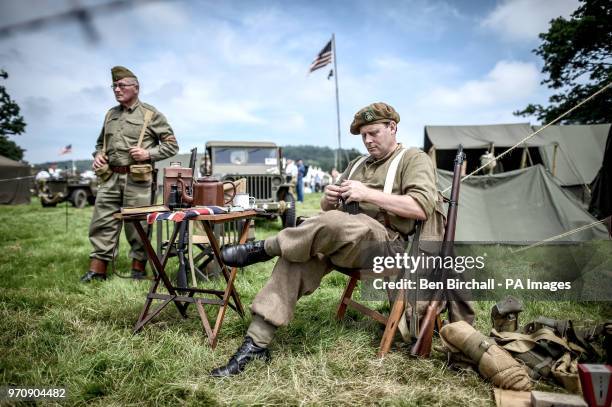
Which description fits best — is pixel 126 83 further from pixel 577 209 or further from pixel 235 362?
pixel 577 209

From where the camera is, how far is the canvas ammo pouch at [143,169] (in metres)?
3.97

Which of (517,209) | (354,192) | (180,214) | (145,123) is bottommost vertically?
(517,209)

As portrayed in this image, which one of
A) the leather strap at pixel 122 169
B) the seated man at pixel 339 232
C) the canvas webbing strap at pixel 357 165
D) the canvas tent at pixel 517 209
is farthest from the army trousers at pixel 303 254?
the canvas tent at pixel 517 209

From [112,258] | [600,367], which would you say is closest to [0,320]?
[112,258]

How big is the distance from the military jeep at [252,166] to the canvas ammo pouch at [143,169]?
16.3 feet

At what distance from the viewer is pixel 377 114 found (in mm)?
2580

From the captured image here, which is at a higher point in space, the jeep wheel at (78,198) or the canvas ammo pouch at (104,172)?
the canvas ammo pouch at (104,172)

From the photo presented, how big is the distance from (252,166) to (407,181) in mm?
7391

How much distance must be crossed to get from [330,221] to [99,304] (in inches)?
86.8

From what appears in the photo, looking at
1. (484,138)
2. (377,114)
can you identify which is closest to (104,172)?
(377,114)

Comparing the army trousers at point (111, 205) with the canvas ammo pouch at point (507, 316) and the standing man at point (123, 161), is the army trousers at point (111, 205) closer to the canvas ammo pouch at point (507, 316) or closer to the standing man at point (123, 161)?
the standing man at point (123, 161)

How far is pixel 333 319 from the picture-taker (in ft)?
9.41

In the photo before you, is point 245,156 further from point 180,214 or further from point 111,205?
point 180,214

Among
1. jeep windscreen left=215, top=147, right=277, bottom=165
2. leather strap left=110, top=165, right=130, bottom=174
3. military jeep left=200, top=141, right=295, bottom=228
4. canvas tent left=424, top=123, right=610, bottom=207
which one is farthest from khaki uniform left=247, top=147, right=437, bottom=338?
canvas tent left=424, top=123, right=610, bottom=207
